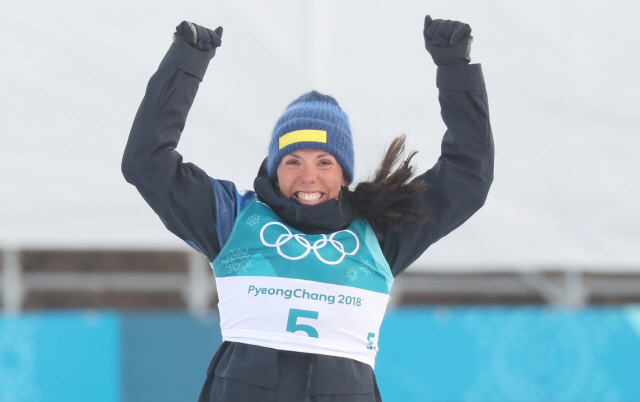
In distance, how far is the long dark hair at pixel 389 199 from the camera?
71.2 inches

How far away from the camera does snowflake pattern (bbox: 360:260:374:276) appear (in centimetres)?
173

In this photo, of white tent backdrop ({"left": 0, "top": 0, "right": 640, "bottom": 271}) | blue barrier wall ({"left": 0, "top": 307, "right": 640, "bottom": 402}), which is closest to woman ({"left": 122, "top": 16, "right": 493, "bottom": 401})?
white tent backdrop ({"left": 0, "top": 0, "right": 640, "bottom": 271})

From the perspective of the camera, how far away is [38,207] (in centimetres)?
317

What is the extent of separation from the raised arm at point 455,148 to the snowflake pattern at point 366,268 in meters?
0.12

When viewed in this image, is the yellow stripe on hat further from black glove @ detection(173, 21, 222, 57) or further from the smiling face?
black glove @ detection(173, 21, 222, 57)

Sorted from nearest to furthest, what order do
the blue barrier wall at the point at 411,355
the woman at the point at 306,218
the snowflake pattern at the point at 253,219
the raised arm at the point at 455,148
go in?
the woman at the point at 306,218 → the snowflake pattern at the point at 253,219 → the raised arm at the point at 455,148 → the blue barrier wall at the point at 411,355

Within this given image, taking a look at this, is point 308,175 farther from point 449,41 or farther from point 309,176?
point 449,41

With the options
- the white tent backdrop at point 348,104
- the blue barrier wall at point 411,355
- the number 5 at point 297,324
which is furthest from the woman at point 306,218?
the blue barrier wall at point 411,355

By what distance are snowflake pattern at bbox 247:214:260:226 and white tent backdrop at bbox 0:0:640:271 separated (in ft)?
4.51

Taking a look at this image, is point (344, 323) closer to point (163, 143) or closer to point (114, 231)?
point (163, 143)

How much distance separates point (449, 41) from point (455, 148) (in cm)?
26

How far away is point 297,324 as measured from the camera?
5.40ft

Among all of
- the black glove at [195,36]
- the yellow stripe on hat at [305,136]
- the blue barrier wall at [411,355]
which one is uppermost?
the black glove at [195,36]

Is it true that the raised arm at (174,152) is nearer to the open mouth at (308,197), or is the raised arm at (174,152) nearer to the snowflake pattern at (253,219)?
the snowflake pattern at (253,219)
